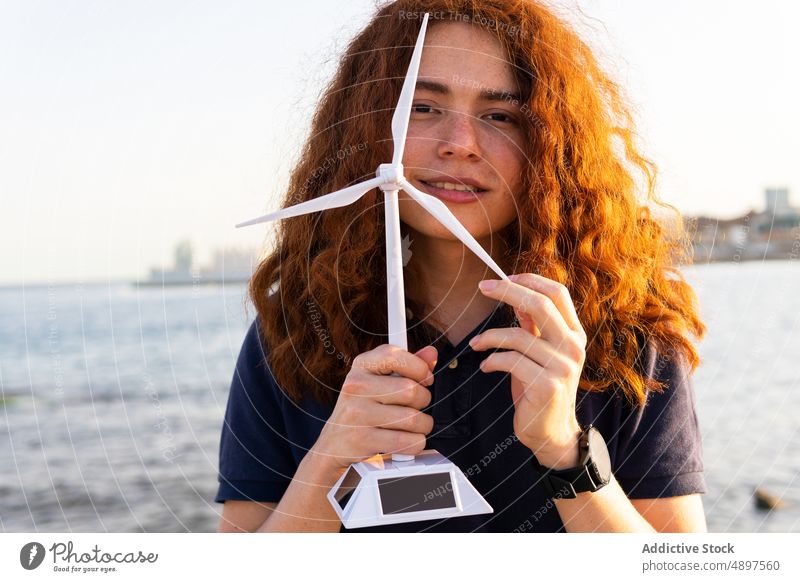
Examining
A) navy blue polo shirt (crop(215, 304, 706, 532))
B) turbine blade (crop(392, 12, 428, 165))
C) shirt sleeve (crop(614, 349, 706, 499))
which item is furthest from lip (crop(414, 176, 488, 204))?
shirt sleeve (crop(614, 349, 706, 499))

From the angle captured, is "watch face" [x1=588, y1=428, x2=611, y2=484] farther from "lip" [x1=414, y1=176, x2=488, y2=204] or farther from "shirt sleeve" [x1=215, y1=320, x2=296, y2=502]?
"shirt sleeve" [x1=215, y1=320, x2=296, y2=502]

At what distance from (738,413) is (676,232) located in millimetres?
8595

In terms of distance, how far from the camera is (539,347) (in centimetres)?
276

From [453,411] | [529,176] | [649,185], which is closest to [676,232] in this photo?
[649,185]

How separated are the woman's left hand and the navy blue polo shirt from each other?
0.64m

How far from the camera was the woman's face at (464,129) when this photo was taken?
10.9 ft

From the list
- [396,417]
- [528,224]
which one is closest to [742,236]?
[528,224]

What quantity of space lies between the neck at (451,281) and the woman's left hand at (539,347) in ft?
2.59

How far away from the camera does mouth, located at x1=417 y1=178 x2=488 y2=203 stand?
3.37 m

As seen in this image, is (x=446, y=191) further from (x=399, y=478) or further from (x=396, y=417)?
(x=399, y=478)

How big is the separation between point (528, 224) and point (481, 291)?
604 mm

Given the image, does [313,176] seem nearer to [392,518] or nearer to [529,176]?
[529,176]

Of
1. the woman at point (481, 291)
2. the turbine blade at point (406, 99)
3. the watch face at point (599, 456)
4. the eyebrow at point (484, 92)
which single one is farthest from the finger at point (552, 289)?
the eyebrow at point (484, 92)

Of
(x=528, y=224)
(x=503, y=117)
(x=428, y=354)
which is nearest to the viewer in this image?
(x=428, y=354)
